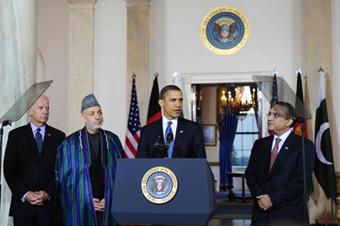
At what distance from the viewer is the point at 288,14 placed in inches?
384

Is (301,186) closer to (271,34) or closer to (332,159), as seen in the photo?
(332,159)

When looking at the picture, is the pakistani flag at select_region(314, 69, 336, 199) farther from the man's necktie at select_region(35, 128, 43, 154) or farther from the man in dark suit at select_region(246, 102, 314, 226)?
the man's necktie at select_region(35, 128, 43, 154)

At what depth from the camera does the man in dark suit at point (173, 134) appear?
3828mm

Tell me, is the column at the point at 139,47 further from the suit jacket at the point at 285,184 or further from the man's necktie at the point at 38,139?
the suit jacket at the point at 285,184

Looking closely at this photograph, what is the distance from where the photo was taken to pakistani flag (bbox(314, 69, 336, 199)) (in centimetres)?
872

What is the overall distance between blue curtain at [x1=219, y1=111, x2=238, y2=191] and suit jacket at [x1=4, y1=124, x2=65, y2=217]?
12957 millimetres

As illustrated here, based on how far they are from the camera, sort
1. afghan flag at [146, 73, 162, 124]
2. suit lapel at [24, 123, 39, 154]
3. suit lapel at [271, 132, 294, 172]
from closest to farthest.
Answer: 1. suit lapel at [271, 132, 294, 172]
2. suit lapel at [24, 123, 39, 154]
3. afghan flag at [146, 73, 162, 124]

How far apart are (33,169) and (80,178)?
449mm

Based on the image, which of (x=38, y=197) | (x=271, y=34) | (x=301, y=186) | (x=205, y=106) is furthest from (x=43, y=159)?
(x=205, y=106)

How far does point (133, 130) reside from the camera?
31.3ft

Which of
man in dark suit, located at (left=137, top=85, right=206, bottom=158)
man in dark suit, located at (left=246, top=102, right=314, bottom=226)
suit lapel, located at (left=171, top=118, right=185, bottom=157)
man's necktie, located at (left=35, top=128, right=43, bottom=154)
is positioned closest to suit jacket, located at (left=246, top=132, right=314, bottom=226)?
man in dark suit, located at (left=246, top=102, right=314, bottom=226)

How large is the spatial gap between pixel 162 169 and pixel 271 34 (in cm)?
726

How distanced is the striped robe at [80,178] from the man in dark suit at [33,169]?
0.15 m

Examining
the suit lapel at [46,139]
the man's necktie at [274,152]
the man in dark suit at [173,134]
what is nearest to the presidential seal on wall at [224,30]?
the man's necktie at [274,152]
